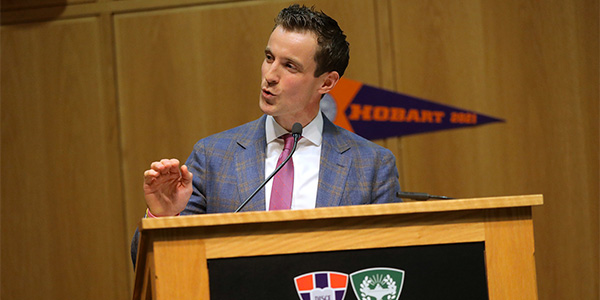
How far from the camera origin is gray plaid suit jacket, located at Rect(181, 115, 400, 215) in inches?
71.4

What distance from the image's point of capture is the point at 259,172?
5.98 ft

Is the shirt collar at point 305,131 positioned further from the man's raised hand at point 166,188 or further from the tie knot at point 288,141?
the man's raised hand at point 166,188

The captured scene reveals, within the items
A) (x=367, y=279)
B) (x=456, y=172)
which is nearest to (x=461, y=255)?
(x=367, y=279)

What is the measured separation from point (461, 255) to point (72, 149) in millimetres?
2637

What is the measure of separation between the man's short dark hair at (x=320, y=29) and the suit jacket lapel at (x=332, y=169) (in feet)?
0.73

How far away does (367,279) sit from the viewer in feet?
3.74

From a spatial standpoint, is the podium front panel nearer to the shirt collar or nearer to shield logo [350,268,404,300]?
shield logo [350,268,404,300]

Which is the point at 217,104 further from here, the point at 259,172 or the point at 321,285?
the point at 321,285

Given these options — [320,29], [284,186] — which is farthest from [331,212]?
[320,29]

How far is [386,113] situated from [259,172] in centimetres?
157

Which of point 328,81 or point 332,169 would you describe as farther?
point 328,81

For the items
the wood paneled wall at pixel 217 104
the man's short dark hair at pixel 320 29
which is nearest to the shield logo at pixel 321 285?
the man's short dark hair at pixel 320 29

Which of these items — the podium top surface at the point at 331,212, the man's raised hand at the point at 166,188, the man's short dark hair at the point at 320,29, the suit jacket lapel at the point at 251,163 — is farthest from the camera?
the man's short dark hair at the point at 320,29

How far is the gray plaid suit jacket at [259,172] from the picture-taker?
1.81 meters
